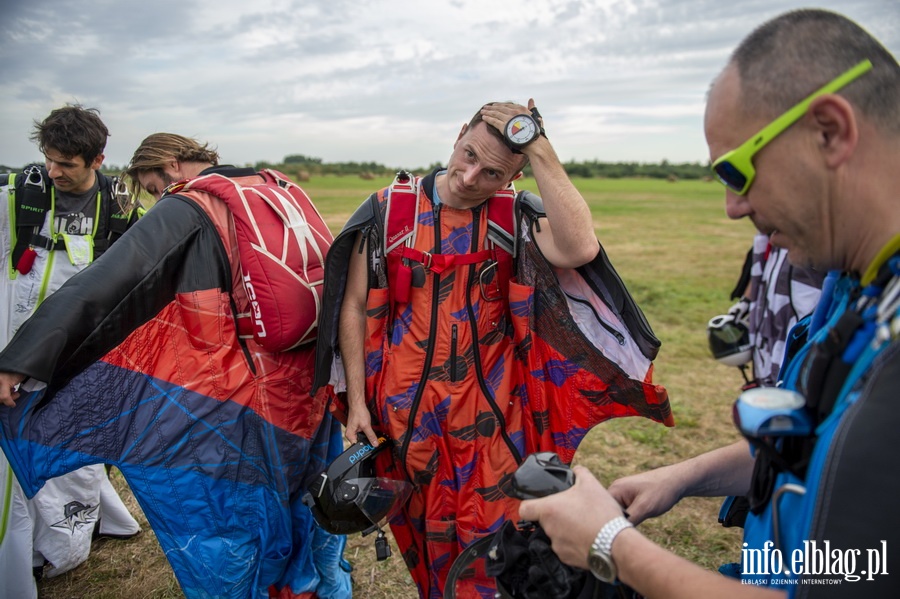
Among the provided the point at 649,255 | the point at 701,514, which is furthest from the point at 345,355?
the point at 649,255

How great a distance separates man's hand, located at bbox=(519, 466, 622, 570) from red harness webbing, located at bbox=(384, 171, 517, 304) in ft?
4.58

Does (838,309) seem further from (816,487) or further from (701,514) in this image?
(701,514)

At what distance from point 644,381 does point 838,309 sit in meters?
1.32

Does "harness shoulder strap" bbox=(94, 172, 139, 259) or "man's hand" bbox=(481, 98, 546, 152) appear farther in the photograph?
"harness shoulder strap" bbox=(94, 172, 139, 259)

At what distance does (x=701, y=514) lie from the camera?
171 inches

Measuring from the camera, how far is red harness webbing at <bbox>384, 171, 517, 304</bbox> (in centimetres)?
270

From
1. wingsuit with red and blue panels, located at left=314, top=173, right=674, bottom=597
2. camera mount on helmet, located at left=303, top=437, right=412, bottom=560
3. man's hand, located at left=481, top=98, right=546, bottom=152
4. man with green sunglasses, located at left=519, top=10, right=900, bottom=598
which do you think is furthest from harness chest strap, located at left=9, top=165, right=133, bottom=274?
man with green sunglasses, located at left=519, top=10, right=900, bottom=598

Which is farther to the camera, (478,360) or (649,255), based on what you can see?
(649,255)

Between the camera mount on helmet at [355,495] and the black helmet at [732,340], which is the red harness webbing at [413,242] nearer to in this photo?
the camera mount on helmet at [355,495]

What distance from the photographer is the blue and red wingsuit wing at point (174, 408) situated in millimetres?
2475

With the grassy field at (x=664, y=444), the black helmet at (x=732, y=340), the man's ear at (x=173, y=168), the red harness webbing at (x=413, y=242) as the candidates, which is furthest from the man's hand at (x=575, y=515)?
the black helmet at (x=732, y=340)

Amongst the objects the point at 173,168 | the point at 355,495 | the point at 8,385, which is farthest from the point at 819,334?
the point at 173,168

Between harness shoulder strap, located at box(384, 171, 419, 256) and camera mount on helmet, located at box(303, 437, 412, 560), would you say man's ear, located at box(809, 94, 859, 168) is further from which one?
camera mount on helmet, located at box(303, 437, 412, 560)

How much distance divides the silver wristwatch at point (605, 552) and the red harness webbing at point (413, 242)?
1530 millimetres
